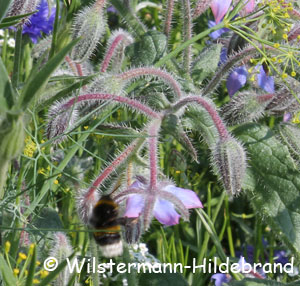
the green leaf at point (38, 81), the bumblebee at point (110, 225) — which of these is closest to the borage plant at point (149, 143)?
the bumblebee at point (110, 225)

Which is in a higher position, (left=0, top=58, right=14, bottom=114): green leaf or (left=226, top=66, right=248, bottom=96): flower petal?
(left=226, top=66, right=248, bottom=96): flower petal

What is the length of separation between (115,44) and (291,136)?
0.51 m

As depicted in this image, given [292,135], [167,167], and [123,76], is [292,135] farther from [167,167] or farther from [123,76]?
[123,76]

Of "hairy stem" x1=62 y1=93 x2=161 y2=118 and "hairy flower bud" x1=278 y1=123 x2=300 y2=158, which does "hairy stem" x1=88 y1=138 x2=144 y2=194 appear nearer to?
"hairy stem" x1=62 y1=93 x2=161 y2=118

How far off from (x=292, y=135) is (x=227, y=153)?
331 mm

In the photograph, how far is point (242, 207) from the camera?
6.61 feet

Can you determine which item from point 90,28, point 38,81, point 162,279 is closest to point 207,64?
point 90,28

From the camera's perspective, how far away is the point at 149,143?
47.1 inches

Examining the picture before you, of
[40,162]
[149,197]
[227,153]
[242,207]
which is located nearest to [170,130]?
[227,153]

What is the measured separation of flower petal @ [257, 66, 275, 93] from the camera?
168 centimetres

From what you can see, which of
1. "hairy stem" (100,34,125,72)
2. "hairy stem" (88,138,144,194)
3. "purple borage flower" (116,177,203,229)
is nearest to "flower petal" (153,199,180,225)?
"purple borage flower" (116,177,203,229)

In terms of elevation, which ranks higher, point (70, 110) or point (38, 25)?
point (38, 25)

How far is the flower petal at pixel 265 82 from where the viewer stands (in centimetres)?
168

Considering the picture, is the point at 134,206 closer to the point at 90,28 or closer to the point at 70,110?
the point at 70,110
